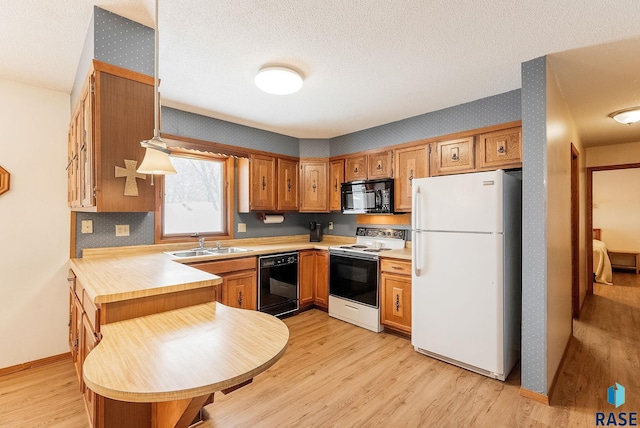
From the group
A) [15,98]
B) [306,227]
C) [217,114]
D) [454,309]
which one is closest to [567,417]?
[454,309]

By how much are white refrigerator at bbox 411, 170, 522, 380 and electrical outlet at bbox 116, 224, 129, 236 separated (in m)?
2.83

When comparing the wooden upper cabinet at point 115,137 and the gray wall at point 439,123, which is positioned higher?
the gray wall at point 439,123

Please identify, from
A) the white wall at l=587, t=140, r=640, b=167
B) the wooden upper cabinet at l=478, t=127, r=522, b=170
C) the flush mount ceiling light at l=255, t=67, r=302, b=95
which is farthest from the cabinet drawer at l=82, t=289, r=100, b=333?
the white wall at l=587, t=140, r=640, b=167

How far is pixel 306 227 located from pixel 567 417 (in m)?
3.58

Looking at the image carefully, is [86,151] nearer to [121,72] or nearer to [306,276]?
[121,72]

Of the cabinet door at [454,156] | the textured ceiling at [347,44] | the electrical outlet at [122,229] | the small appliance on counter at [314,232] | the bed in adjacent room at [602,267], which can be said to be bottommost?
the bed in adjacent room at [602,267]

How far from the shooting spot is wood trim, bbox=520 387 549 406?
2.13 meters

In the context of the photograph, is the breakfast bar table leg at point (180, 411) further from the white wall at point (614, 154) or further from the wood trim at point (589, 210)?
the white wall at point (614, 154)

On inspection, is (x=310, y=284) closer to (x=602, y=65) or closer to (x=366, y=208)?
(x=366, y=208)

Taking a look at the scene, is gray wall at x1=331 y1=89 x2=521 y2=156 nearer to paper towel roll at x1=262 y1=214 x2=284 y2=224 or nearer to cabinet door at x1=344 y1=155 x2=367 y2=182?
cabinet door at x1=344 y1=155 x2=367 y2=182

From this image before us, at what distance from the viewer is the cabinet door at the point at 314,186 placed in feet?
14.4

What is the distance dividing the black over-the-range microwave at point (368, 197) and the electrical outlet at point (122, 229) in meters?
2.53

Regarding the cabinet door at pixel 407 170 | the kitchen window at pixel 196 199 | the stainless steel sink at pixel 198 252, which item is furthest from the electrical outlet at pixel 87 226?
the cabinet door at pixel 407 170

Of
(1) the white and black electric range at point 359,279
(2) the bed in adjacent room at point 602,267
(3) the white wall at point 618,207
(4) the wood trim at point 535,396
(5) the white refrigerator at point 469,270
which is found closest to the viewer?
(4) the wood trim at point 535,396
